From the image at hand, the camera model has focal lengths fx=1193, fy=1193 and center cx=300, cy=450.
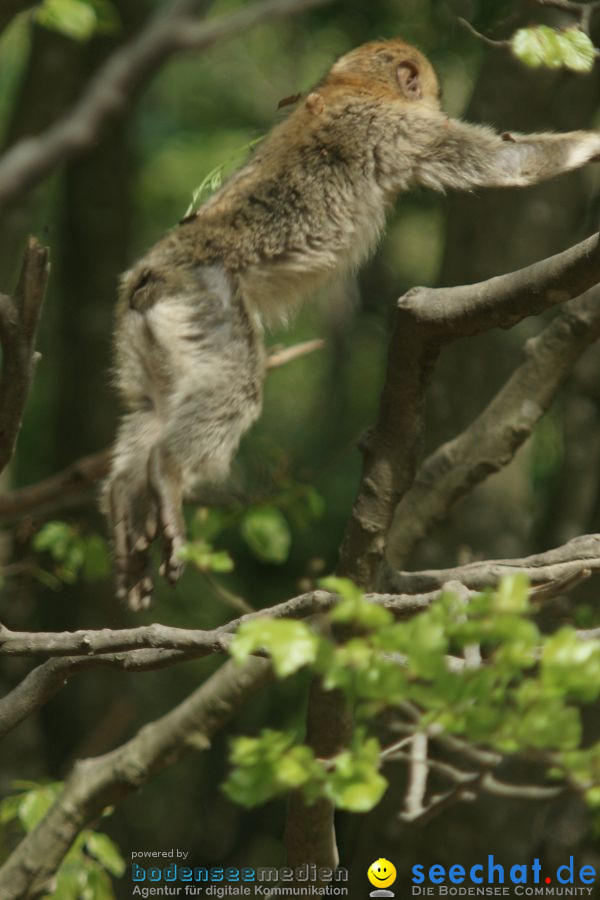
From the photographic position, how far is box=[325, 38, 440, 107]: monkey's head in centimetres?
642

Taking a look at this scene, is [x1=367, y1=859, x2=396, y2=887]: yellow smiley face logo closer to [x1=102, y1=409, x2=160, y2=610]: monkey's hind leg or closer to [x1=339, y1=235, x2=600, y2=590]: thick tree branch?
[x1=102, y1=409, x2=160, y2=610]: monkey's hind leg

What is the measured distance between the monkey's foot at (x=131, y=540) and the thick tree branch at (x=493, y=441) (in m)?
1.07

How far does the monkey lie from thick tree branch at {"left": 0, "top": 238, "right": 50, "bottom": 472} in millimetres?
1161

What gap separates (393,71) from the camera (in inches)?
255

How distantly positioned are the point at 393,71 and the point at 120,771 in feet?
13.0

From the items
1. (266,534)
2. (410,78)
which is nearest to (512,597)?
(266,534)

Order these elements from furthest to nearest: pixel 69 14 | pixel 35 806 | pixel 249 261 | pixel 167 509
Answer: pixel 249 261
pixel 167 509
pixel 35 806
pixel 69 14

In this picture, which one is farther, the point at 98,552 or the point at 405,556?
the point at 98,552

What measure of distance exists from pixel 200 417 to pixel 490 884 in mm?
2933

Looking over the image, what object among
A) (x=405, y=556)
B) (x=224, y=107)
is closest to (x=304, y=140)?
(x=405, y=556)

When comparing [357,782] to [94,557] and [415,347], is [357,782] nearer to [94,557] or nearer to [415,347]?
[415,347]

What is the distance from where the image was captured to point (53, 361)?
959 centimetres

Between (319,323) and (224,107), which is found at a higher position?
(224,107)

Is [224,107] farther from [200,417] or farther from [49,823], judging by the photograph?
[49,823]
